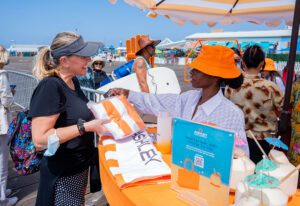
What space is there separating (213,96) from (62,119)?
1.02 m

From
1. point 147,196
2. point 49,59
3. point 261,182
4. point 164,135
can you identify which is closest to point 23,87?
point 49,59

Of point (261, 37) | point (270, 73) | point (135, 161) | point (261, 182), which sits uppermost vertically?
point (261, 37)

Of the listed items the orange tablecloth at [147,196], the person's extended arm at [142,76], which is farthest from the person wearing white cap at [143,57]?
the orange tablecloth at [147,196]

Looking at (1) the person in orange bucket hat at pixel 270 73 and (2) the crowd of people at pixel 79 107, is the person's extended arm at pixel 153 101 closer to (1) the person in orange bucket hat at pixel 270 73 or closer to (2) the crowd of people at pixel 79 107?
(2) the crowd of people at pixel 79 107

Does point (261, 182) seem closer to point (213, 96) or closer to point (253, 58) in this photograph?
point (213, 96)

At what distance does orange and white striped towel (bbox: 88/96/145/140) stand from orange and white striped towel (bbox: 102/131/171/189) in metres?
0.06

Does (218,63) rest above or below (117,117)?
above

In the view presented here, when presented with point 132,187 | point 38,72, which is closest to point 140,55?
point 38,72

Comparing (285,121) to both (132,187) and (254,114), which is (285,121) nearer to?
(254,114)

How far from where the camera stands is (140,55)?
3.52 meters

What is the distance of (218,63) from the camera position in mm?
1569

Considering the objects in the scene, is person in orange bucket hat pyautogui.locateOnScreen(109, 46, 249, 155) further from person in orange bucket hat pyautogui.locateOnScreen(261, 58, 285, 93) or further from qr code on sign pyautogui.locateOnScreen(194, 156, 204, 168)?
person in orange bucket hat pyautogui.locateOnScreen(261, 58, 285, 93)

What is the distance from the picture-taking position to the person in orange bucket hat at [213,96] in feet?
5.07

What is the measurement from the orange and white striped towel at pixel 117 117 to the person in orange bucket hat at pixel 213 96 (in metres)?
0.37
